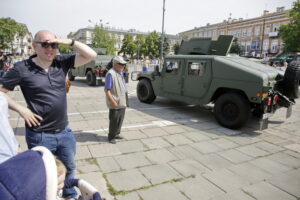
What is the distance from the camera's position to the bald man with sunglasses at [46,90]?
188 centimetres

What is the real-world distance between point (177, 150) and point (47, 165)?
3.13 m

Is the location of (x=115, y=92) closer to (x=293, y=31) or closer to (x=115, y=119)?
(x=115, y=119)

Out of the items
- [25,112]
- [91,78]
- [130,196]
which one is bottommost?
[130,196]

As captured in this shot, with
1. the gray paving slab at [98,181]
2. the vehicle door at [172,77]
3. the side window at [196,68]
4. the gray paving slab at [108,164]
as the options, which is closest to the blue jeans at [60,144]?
the gray paving slab at [98,181]

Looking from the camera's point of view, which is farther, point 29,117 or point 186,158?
point 186,158

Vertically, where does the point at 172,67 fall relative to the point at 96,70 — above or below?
above

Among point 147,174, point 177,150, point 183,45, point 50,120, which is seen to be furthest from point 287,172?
point 183,45

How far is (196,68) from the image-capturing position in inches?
235

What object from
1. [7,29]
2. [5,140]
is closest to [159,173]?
[5,140]

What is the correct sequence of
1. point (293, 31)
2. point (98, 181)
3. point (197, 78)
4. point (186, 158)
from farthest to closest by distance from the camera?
point (293, 31) → point (197, 78) → point (186, 158) → point (98, 181)

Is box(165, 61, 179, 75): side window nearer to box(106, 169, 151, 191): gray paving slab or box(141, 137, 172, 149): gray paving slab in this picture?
box(141, 137, 172, 149): gray paving slab

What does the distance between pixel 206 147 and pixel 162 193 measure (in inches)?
70.1

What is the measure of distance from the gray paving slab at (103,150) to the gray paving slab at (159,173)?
0.75 metres

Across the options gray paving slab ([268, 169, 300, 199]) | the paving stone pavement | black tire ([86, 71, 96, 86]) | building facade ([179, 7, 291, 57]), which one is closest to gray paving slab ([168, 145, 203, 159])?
the paving stone pavement
